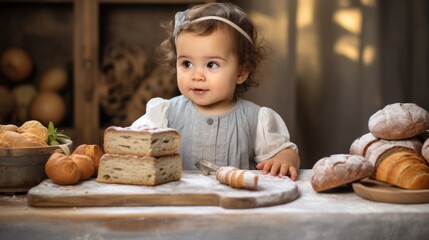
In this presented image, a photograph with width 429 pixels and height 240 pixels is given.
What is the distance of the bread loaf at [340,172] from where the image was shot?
1.52 m

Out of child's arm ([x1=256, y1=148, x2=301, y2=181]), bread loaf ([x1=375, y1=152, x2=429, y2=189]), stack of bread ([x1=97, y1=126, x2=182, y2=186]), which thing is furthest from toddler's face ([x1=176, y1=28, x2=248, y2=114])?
bread loaf ([x1=375, y1=152, x2=429, y2=189])

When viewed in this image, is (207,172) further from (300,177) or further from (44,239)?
(44,239)

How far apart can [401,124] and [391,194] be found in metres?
0.26

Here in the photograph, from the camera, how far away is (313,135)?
4266mm

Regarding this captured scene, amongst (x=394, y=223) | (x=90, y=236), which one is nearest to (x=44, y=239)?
(x=90, y=236)

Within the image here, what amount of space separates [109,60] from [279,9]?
133 cm

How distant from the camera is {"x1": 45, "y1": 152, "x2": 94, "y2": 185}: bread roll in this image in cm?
150

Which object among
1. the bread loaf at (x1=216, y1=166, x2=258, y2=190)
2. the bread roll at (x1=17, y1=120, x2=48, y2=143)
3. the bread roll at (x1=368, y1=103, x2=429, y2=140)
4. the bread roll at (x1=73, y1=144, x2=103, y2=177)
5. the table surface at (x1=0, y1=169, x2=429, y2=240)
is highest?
the bread roll at (x1=368, y1=103, x2=429, y2=140)

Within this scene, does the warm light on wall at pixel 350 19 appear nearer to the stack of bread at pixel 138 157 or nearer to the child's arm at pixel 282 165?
the child's arm at pixel 282 165

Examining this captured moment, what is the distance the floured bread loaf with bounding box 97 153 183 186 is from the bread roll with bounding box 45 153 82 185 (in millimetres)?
66

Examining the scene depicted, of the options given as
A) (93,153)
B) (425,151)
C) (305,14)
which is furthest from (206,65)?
(305,14)

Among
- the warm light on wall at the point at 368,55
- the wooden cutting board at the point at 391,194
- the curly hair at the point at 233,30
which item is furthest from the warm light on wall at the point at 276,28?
the wooden cutting board at the point at 391,194

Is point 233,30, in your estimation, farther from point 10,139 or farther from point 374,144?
point 10,139

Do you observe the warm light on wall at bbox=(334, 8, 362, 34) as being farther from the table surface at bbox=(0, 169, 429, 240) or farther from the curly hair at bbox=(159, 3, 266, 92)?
the table surface at bbox=(0, 169, 429, 240)
